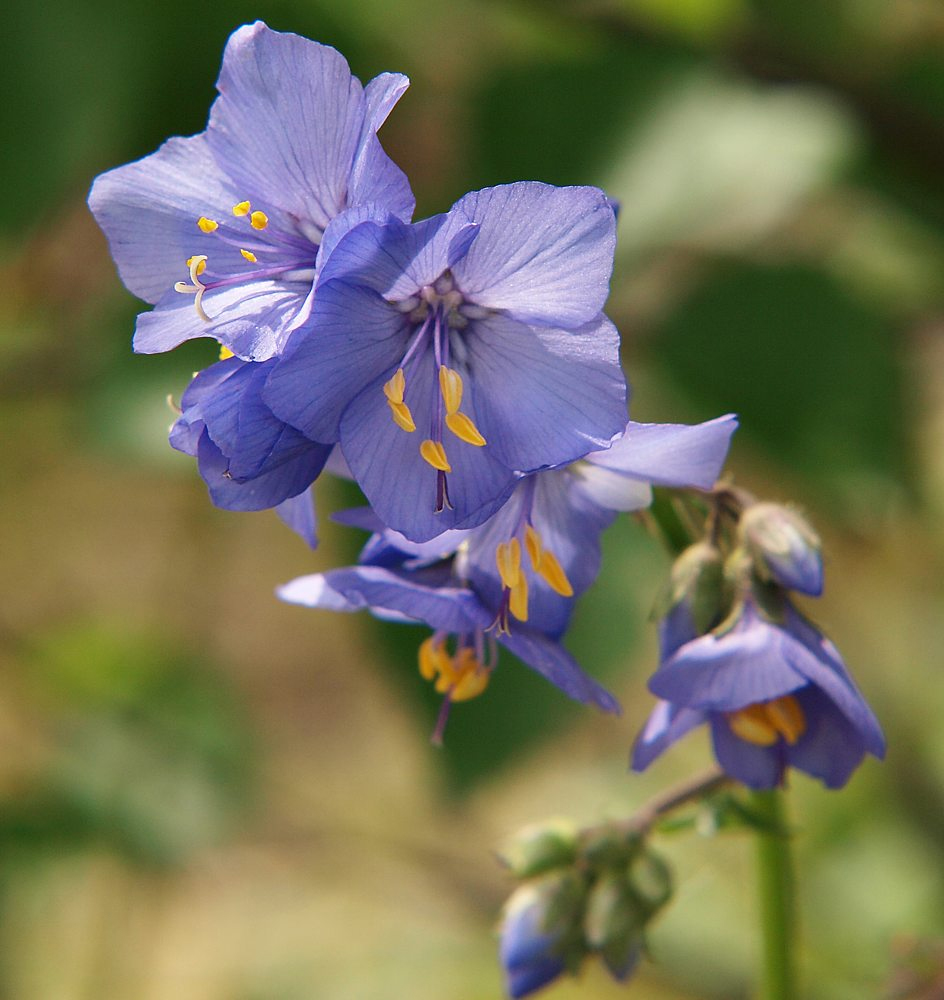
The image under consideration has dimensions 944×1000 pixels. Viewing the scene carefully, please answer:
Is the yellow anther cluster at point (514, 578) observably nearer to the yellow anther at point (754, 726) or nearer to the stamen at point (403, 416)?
the stamen at point (403, 416)

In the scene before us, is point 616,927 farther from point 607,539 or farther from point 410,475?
point 607,539

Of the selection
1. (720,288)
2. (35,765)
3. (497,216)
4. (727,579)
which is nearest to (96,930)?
(35,765)

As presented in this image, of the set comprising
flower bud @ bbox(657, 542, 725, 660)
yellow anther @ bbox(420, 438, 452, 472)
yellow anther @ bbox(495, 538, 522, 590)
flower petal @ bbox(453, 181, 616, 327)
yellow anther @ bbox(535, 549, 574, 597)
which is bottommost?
flower bud @ bbox(657, 542, 725, 660)

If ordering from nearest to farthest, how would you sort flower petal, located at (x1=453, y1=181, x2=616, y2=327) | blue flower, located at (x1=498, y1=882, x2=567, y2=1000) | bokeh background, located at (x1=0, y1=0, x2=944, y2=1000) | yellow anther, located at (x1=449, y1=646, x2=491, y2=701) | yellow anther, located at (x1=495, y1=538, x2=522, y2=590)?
flower petal, located at (x1=453, y1=181, x2=616, y2=327) → yellow anther, located at (x1=495, y1=538, x2=522, y2=590) → yellow anther, located at (x1=449, y1=646, x2=491, y2=701) → blue flower, located at (x1=498, y1=882, x2=567, y2=1000) → bokeh background, located at (x1=0, y1=0, x2=944, y2=1000)

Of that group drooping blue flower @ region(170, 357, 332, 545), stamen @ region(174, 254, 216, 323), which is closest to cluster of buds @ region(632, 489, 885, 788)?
drooping blue flower @ region(170, 357, 332, 545)

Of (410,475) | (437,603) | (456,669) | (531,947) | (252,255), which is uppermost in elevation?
A: (252,255)

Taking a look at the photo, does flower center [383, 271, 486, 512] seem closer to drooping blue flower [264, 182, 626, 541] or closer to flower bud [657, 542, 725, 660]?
drooping blue flower [264, 182, 626, 541]

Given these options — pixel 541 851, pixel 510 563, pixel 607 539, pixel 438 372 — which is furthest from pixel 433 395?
pixel 607 539
